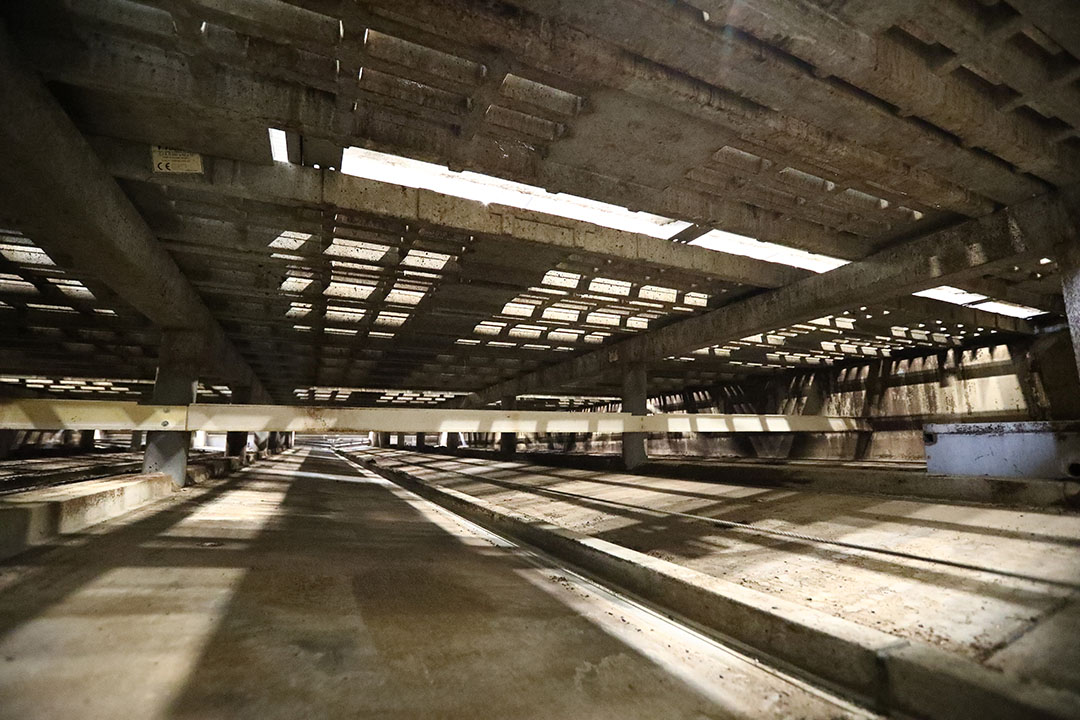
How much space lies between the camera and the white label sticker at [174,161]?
473cm

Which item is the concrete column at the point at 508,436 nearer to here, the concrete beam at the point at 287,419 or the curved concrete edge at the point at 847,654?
the concrete beam at the point at 287,419

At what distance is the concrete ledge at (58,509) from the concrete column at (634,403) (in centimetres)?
978

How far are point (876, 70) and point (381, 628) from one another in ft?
16.6

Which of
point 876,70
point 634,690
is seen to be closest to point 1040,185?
point 876,70

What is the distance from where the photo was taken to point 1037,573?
10.5ft

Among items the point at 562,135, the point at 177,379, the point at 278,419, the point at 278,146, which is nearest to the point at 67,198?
the point at 278,146

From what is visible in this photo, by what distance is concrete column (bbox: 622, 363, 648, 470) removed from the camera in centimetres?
1232

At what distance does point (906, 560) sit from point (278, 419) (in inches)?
251

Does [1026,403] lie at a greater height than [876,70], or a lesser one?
lesser

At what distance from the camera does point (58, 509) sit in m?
4.31

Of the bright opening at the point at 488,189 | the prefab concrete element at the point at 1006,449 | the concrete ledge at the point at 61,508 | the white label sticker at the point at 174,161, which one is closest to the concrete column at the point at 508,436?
the bright opening at the point at 488,189

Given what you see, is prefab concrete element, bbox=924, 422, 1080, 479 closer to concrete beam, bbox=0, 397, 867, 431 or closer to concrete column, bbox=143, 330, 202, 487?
→ concrete beam, bbox=0, 397, 867, 431

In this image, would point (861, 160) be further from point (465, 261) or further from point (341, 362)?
point (341, 362)

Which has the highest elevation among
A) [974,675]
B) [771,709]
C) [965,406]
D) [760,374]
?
[760,374]
